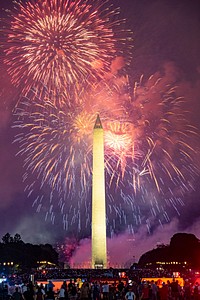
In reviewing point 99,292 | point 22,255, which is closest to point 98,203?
point 99,292

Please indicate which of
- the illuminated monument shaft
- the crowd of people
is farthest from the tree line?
the crowd of people

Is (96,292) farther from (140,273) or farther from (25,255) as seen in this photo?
(25,255)

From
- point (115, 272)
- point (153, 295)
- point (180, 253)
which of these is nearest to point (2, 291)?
point (153, 295)

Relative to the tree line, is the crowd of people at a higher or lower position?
lower

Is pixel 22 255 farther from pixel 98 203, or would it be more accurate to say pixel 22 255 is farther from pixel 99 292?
pixel 99 292

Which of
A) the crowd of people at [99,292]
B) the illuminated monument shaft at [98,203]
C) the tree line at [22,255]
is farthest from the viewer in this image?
the tree line at [22,255]

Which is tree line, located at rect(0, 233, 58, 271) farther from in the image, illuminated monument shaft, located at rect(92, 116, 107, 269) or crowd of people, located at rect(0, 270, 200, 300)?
crowd of people, located at rect(0, 270, 200, 300)

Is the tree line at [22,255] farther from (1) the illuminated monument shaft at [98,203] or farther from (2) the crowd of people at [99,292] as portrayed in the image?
(2) the crowd of people at [99,292]

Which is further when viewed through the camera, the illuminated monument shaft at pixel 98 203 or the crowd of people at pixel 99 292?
the illuminated monument shaft at pixel 98 203

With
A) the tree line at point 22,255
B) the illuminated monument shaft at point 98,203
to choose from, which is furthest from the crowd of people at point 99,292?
the tree line at point 22,255
